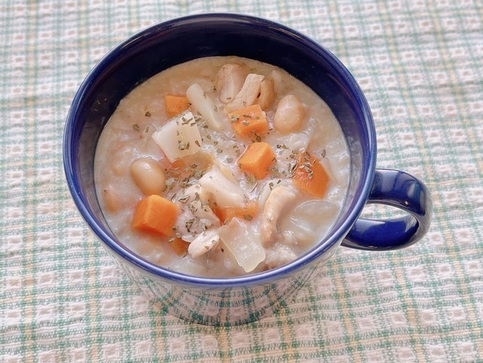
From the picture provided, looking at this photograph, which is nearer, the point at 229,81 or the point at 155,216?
the point at 155,216

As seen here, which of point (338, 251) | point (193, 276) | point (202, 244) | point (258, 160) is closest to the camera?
point (193, 276)

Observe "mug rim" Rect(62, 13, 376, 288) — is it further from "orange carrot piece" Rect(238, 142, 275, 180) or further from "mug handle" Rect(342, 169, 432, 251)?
"orange carrot piece" Rect(238, 142, 275, 180)

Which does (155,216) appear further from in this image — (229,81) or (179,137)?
(229,81)

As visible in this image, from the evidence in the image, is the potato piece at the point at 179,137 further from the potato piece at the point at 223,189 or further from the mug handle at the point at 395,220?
the mug handle at the point at 395,220

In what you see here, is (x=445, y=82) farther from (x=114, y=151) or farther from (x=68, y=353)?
(x=68, y=353)

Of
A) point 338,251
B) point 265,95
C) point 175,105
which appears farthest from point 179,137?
point 338,251

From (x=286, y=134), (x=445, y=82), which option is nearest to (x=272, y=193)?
(x=286, y=134)
